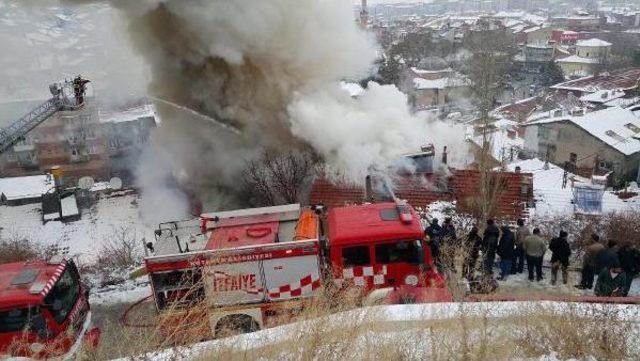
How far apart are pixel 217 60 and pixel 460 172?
31.8ft

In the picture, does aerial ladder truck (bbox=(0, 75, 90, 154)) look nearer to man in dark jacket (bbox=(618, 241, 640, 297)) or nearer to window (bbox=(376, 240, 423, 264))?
window (bbox=(376, 240, 423, 264))

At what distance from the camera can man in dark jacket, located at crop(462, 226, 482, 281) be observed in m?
8.55

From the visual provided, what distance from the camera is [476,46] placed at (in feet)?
218

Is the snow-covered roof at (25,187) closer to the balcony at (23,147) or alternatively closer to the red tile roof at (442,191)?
the balcony at (23,147)

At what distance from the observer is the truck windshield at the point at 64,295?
7812 mm

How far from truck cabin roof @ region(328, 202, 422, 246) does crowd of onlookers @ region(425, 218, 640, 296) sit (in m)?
0.68

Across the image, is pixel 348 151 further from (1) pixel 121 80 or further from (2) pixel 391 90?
(1) pixel 121 80

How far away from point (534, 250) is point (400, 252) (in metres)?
2.65

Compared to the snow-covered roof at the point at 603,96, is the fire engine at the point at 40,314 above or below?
below

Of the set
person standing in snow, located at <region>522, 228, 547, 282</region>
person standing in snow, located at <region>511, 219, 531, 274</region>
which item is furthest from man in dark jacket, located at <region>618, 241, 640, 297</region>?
person standing in snow, located at <region>511, 219, 531, 274</region>

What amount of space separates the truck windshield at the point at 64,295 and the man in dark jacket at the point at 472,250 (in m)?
6.53

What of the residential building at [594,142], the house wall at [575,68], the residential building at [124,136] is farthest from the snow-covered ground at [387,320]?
the house wall at [575,68]

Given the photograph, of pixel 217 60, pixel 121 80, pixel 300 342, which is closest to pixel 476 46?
pixel 121 80

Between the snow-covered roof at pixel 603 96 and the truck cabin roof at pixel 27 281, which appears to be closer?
the truck cabin roof at pixel 27 281
